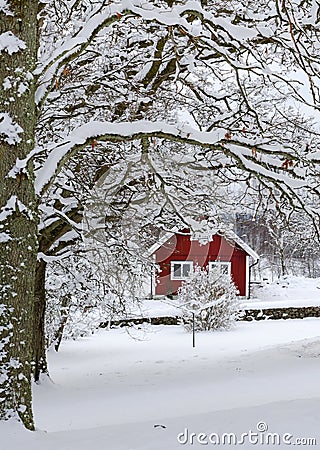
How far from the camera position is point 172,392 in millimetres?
7266

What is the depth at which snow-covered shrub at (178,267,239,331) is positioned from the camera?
16391 millimetres

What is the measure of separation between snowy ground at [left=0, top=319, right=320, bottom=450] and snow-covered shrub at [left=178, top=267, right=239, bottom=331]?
59 cm

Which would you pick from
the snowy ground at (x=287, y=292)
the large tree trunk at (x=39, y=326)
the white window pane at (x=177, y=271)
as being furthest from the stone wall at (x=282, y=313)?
the large tree trunk at (x=39, y=326)

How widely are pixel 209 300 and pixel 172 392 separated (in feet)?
30.4

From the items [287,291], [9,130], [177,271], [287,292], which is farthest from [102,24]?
[287,291]

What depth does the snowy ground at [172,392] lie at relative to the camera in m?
3.46

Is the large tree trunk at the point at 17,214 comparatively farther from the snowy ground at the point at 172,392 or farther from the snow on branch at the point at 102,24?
the snowy ground at the point at 172,392

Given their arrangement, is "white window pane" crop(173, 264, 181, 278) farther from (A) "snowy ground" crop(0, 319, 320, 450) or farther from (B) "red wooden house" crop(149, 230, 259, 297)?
(A) "snowy ground" crop(0, 319, 320, 450)

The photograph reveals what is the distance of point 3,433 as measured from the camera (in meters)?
3.57

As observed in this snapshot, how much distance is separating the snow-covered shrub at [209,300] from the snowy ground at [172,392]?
23.1 inches

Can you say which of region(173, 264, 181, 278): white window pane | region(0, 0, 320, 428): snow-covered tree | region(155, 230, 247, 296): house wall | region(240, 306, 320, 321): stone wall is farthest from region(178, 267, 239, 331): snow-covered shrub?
region(0, 0, 320, 428): snow-covered tree

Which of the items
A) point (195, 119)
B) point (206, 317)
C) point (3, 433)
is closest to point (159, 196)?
point (195, 119)

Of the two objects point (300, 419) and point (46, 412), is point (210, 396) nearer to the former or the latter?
point (46, 412)

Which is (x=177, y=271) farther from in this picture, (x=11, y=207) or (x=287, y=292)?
(x=11, y=207)
